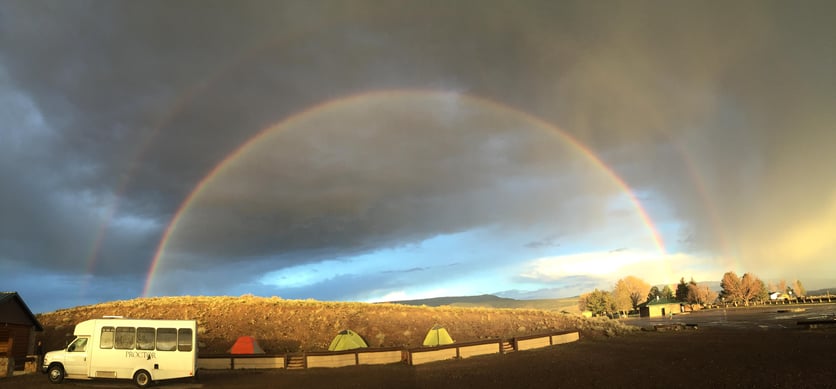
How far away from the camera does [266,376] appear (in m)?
29.7

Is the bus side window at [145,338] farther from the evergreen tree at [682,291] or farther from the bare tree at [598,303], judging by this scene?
the evergreen tree at [682,291]

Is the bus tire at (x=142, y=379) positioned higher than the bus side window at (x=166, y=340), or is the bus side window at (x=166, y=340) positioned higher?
the bus side window at (x=166, y=340)

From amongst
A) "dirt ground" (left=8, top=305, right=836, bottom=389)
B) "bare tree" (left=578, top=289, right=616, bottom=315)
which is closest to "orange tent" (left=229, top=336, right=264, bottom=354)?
"dirt ground" (left=8, top=305, right=836, bottom=389)

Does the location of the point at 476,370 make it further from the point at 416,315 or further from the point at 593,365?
the point at 416,315

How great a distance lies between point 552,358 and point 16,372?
3594 centimetres

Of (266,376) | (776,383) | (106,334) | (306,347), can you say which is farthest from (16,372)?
(776,383)

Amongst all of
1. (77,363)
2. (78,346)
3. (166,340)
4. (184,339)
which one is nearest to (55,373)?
(77,363)

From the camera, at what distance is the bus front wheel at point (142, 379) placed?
84.4 ft

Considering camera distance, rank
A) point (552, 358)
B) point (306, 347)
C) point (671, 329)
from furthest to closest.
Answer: point (671, 329) < point (306, 347) < point (552, 358)

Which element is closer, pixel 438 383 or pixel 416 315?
pixel 438 383

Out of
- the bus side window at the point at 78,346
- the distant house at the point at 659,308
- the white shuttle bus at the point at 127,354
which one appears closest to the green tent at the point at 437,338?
the white shuttle bus at the point at 127,354

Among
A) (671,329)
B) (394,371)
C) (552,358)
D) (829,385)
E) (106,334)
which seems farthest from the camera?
(671,329)

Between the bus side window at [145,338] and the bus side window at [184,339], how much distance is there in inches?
53.6

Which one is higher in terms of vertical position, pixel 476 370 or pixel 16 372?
pixel 16 372
